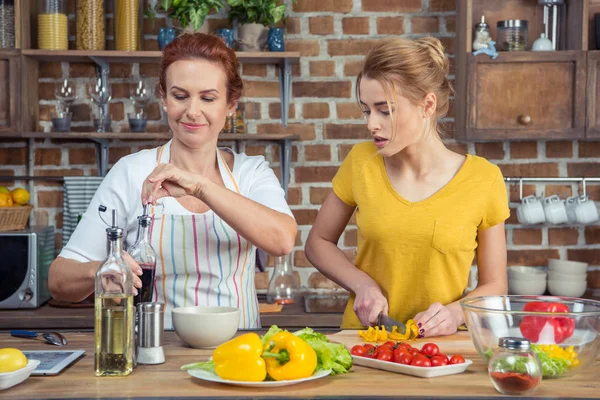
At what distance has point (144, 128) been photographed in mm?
2992

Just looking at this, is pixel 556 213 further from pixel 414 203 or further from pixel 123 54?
pixel 123 54

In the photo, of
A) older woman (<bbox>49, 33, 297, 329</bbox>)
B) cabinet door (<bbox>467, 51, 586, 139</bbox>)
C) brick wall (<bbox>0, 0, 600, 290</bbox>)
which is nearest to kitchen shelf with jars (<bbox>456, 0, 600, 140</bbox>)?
cabinet door (<bbox>467, 51, 586, 139</bbox>)

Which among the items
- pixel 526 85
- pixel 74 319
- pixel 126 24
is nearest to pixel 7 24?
pixel 126 24

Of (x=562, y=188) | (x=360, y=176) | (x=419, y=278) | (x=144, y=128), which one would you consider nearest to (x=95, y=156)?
(x=144, y=128)

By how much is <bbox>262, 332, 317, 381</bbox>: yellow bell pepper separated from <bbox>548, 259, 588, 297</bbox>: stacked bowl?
1.95 metres

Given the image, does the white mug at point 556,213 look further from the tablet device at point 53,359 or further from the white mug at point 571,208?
the tablet device at point 53,359

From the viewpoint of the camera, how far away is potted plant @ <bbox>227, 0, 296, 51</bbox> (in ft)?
9.57

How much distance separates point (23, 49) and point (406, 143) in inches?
66.7

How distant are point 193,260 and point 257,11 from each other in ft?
4.28

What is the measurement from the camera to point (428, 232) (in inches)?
76.1

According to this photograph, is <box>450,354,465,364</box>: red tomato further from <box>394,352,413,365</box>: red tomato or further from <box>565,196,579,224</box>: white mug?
<box>565,196,579,224</box>: white mug

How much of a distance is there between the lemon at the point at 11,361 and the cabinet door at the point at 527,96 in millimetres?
2053

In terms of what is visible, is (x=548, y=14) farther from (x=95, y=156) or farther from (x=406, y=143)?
(x=95, y=156)

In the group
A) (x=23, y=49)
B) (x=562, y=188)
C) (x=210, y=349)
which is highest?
(x=23, y=49)
